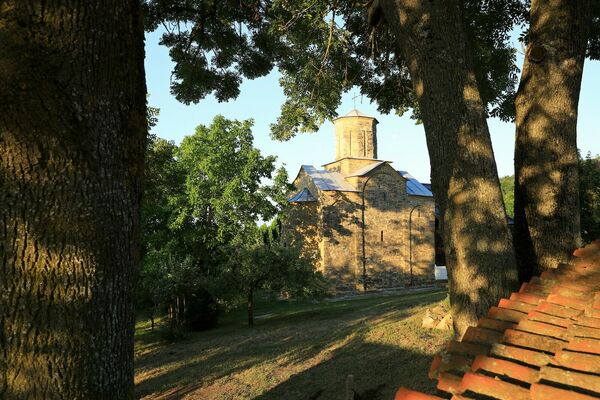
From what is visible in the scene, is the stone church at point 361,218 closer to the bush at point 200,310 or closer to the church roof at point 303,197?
the church roof at point 303,197

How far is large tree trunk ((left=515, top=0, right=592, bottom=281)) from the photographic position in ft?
12.8

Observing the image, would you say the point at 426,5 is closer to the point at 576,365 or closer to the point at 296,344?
the point at 576,365

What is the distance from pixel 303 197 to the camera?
30.9 m

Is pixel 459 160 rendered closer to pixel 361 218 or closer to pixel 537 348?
pixel 537 348

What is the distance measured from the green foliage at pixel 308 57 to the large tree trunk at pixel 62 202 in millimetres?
5314

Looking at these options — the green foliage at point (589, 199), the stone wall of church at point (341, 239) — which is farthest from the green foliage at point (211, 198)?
the green foliage at point (589, 199)

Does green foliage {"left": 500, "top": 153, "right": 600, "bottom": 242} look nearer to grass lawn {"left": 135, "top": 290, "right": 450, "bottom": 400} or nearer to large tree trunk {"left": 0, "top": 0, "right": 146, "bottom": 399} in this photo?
grass lawn {"left": 135, "top": 290, "right": 450, "bottom": 400}

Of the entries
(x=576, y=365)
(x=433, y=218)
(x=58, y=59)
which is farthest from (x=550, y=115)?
(x=433, y=218)

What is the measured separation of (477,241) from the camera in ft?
11.5

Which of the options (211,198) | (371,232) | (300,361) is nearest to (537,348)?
(300,361)

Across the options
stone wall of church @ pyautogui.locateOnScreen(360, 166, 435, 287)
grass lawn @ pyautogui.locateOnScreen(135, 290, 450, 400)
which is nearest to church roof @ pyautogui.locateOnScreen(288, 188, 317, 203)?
stone wall of church @ pyautogui.locateOnScreen(360, 166, 435, 287)

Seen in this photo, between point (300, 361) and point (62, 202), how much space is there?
927cm

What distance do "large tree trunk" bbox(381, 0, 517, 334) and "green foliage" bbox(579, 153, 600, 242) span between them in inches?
857

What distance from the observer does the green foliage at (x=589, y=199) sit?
→ 22438mm
